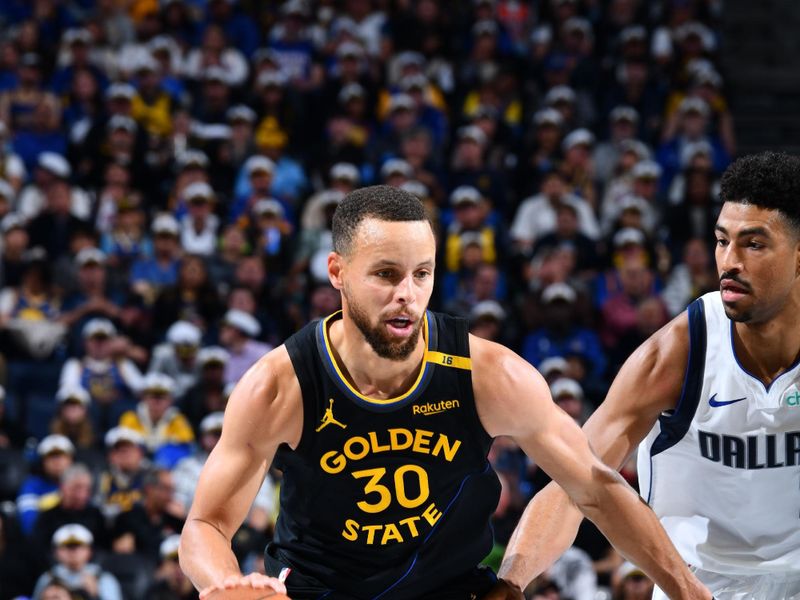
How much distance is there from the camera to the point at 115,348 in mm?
10914

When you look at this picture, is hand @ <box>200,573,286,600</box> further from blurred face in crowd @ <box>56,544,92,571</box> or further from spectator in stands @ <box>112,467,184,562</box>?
spectator in stands @ <box>112,467,184,562</box>

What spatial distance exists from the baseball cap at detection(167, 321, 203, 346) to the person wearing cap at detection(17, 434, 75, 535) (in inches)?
57.7

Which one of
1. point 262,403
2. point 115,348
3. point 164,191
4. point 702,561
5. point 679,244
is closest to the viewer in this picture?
point 262,403

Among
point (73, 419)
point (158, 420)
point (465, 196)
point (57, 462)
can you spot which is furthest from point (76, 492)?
point (465, 196)

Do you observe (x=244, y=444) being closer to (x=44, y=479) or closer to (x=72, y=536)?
(x=72, y=536)

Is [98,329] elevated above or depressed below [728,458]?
above

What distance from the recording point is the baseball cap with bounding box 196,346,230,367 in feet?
35.1

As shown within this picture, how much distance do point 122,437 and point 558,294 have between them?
12.7 feet


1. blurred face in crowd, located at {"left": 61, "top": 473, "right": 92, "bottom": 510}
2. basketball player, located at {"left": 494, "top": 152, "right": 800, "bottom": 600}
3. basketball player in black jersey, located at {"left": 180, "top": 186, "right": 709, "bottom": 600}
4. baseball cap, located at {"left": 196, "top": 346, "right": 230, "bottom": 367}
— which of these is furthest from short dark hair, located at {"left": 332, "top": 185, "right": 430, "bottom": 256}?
baseball cap, located at {"left": 196, "top": 346, "right": 230, "bottom": 367}

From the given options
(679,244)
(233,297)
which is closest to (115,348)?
(233,297)

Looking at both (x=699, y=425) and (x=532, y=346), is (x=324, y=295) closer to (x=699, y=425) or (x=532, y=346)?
(x=532, y=346)

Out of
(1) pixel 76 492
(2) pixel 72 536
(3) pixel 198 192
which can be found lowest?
(2) pixel 72 536

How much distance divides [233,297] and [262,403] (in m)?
7.36

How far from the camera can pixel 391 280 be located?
396 cm
